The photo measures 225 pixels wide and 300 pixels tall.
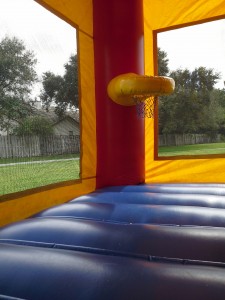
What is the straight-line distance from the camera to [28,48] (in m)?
1.97

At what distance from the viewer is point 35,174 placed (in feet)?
6.38

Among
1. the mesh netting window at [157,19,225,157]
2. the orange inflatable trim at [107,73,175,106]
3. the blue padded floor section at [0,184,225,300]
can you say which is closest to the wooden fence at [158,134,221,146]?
the mesh netting window at [157,19,225,157]

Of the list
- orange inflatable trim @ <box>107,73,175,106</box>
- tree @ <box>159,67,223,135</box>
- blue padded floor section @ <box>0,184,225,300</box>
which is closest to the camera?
blue padded floor section @ <box>0,184,225,300</box>

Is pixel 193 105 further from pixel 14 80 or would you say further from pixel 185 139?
pixel 14 80

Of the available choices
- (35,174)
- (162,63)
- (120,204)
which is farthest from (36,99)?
(162,63)

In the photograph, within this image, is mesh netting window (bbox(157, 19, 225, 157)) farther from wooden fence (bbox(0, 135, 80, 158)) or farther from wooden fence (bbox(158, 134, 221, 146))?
wooden fence (bbox(0, 135, 80, 158))

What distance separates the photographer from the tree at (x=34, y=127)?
6.16ft

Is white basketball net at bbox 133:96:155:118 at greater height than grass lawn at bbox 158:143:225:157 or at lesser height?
greater

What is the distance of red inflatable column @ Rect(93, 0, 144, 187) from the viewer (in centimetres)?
229

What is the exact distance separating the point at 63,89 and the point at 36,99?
32 cm

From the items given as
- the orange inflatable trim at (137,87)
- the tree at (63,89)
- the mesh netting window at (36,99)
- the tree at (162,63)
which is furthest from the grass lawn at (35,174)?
the tree at (162,63)

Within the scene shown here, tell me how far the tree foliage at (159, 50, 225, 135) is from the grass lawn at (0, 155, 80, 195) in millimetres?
877

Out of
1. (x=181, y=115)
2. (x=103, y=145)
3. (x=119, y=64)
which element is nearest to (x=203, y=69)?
(x=181, y=115)

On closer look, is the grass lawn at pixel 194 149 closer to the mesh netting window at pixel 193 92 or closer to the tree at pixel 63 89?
the mesh netting window at pixel 193 92
